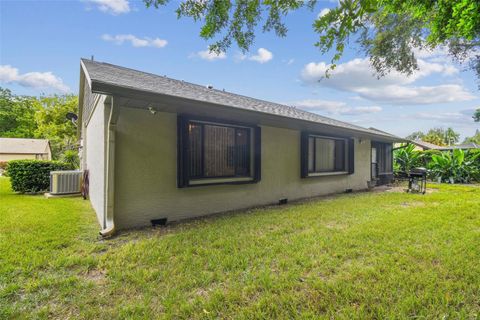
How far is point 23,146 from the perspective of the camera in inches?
1210

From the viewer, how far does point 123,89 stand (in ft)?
11.4

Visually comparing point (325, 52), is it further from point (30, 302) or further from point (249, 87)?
point (249, 87)

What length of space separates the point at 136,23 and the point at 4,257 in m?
6.22

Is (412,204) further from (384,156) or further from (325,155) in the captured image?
(384,156)

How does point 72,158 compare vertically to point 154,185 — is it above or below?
above

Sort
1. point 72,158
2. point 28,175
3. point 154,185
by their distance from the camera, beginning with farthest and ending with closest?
point 72,158 → point 28,175 → point 154,185

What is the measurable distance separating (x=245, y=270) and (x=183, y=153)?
2.88 meters

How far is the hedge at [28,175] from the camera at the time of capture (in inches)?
339

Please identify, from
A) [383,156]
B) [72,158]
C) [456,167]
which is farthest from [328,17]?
[456,167]

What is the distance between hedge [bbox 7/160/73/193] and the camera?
862 cm

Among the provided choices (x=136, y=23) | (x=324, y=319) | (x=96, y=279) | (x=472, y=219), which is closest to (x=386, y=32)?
(x=472, y=219)

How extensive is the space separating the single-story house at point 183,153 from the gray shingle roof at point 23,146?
33.6 metres

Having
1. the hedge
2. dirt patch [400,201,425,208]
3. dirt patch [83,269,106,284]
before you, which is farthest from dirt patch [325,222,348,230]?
the hedge

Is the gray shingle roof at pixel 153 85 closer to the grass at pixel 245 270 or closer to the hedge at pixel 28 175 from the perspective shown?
the grass at pixel 245 270
